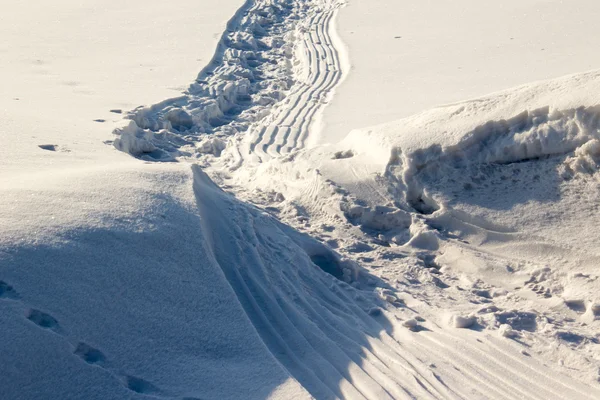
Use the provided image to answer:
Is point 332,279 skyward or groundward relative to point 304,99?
groundward

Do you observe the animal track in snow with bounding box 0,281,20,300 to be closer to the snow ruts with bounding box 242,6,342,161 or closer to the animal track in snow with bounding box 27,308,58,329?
the animal track in snow with bounding box 27,308,58,329

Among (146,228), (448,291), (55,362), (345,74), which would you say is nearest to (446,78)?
(345,74)

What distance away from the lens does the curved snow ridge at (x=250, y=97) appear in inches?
267

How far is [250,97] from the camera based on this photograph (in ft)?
27.2

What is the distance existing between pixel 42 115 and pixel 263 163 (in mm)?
2195

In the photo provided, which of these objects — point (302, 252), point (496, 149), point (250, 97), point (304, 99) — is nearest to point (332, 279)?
point (302, 252)

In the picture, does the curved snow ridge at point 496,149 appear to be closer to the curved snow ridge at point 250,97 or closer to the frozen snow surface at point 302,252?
the frozen snow surface at point 302,252

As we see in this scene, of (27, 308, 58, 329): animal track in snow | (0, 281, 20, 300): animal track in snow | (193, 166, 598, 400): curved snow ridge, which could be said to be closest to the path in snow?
(193, 166, 598, 400): curved snow ridge

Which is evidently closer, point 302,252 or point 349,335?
point 349,335

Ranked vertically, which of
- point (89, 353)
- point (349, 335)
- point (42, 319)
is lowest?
point (349, 335)

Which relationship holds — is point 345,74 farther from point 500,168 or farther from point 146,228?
point 146,228

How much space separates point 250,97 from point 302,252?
4247 mm

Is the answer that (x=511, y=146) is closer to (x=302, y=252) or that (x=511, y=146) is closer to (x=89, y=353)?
(x=302, y=252)

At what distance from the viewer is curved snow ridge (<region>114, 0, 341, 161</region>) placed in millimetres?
6781
